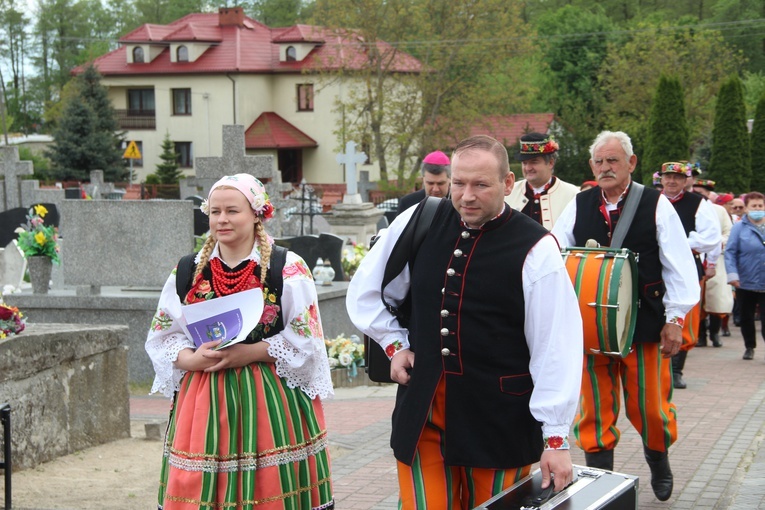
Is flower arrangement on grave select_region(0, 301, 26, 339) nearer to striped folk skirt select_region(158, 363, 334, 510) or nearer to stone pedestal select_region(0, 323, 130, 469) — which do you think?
stone pedestal select_region(0, 323, 130, 469)

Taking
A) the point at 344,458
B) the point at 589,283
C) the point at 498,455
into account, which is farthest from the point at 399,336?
the point at 344,458

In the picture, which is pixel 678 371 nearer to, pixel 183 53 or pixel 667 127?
pixel 667 127

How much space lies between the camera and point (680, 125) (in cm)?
2333

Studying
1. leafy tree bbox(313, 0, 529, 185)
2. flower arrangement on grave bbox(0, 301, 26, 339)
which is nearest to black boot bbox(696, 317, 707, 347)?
flower arrangement on grave bbox(0, 301, 26, 339)

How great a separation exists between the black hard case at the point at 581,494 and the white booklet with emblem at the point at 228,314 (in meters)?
1.36

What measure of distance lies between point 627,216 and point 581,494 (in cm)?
259

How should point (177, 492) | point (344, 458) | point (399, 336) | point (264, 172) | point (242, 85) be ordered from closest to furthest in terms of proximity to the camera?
point (399, 336), point (177, 492), point (344, 458), point (264, 172), point (242, 85)

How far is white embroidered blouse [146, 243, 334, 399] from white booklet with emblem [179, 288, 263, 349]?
6.5 inches

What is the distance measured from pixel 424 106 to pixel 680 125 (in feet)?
69.8

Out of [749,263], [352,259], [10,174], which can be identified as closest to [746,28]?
[10,174]

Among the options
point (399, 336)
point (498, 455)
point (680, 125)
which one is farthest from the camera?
point (680, 125)

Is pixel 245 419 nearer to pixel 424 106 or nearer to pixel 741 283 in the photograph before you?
pixel 741 283

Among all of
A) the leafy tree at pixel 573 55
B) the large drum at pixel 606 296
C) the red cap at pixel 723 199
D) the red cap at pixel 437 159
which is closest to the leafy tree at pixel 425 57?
the leafy tree at pixel 573 55

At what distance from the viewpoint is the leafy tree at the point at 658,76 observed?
4103cm
